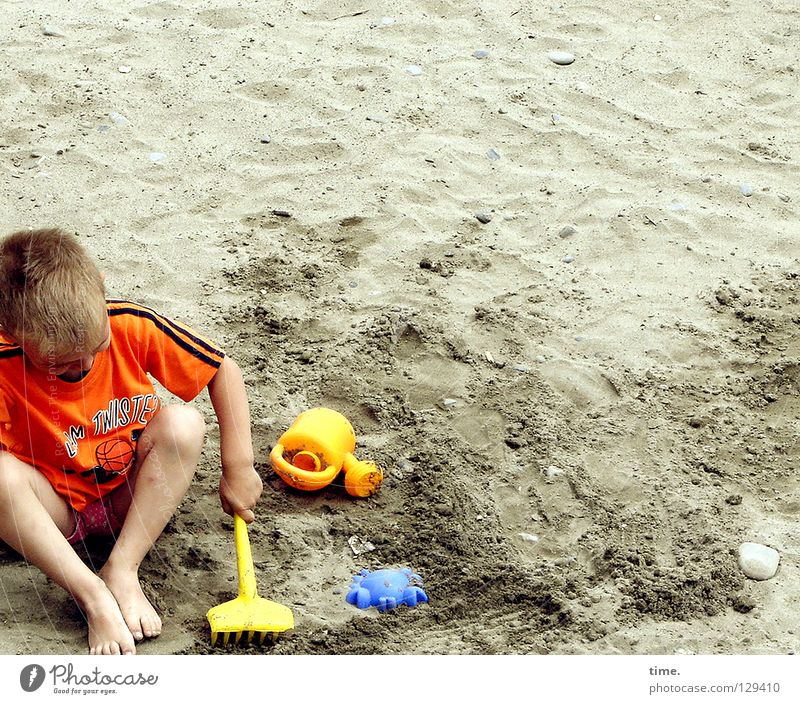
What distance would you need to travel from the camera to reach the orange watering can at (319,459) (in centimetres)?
264

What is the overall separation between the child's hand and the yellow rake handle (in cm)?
2

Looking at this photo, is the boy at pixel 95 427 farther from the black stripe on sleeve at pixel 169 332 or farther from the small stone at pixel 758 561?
the small stone at pixel 758 561

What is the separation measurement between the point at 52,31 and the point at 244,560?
2898mm

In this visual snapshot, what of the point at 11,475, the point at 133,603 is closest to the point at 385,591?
the point at 133,603

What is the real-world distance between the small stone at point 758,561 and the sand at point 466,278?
2 centimetres

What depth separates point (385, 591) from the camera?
2.38m

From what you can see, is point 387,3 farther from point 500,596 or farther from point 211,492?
point 500,596

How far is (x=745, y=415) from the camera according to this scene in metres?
2.92

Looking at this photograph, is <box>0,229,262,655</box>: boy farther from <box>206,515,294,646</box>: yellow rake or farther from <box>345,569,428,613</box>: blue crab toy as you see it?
<box>345,569,428,613</box>: blue crab toy

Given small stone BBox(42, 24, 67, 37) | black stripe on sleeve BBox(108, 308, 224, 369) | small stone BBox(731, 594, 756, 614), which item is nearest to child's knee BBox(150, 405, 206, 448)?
black stripe on sleeve BBox(108, 308, 224, 369)

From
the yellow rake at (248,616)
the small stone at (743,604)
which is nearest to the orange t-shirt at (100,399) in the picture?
the yellow rake at (248,616)

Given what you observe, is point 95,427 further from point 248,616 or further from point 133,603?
point 248,616

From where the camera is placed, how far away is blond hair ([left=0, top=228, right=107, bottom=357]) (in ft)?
6.91
